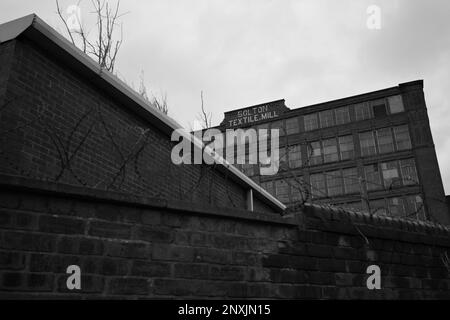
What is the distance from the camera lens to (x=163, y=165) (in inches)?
278

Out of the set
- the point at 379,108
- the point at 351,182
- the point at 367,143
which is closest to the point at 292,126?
the point at 367,143

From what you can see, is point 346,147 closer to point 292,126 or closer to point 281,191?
point 292,126

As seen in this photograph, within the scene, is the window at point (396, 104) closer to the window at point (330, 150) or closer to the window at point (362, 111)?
the window at point (362, 111)

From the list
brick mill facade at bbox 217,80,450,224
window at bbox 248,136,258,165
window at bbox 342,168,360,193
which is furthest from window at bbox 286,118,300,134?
window at bbox 342,168,360,193

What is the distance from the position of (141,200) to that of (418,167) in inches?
1453

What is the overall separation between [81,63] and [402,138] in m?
36.8

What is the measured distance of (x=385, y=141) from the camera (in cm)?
3788

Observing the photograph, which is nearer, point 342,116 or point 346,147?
point 346,147

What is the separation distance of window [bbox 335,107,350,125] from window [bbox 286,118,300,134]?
158 inches

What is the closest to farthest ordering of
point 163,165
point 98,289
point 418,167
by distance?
point 98,289 < point 163,165 < point 418,167

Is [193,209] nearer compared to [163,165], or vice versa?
[193,209]

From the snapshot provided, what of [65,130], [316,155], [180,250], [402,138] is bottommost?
[180,250]
